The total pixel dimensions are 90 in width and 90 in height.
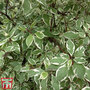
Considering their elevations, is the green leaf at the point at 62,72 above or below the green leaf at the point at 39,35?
below

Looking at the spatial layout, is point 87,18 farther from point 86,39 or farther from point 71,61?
point 71,61

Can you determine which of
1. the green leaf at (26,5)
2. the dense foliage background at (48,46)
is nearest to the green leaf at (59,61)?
the dense foliage background at (48,46)

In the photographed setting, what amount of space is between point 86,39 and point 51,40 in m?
0.29

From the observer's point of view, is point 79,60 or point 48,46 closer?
point 79,60

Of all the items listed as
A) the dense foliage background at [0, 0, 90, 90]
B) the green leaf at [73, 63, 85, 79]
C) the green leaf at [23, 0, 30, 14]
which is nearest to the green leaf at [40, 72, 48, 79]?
the dense foliage background at [0, 0, 90, 90]

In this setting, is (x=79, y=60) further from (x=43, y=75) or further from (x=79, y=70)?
(x=43, y=75)

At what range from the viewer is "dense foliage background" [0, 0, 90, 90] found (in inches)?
30.3

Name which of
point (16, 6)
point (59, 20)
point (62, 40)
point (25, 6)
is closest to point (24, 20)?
point (16, 6)

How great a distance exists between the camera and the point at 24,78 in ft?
3.50

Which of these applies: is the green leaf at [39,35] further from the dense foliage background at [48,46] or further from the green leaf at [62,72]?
the green leaf at [62,72]

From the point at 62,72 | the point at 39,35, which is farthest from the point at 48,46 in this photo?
the point at 62,72

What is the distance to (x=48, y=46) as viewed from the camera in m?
1.02

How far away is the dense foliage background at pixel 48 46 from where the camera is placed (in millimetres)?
770

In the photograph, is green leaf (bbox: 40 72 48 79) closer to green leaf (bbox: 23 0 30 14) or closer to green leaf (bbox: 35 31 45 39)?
green leaf (bbox: 35 31 45 39)
